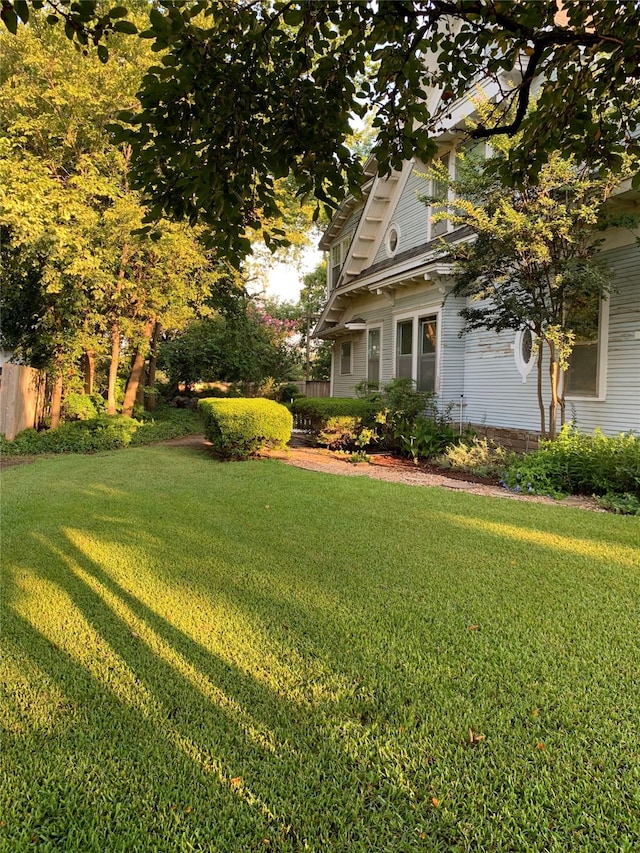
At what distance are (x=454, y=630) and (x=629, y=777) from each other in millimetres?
1250

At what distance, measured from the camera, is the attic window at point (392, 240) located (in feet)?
46.4

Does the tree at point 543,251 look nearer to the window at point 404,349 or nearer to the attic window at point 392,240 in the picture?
the window at point 404,349

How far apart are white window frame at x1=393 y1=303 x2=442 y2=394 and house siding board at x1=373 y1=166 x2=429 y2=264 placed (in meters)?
1.90

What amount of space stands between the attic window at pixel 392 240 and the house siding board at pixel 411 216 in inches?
6.2

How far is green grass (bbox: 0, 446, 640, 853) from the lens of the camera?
1814mm

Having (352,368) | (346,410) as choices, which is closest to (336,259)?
(352,368)

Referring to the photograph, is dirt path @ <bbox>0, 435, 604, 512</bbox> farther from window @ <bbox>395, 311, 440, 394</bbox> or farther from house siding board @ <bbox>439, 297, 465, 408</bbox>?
window @ <bbox>395, 311, 440, 394</bbox>

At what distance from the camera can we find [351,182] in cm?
272

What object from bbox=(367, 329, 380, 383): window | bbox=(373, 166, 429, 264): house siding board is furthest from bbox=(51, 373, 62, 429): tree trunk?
bbox=(373, 166, 429, 264): house siding board

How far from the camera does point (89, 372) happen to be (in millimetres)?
14000

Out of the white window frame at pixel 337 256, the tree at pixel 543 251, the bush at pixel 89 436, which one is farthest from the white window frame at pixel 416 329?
the bush at pixel 89 436

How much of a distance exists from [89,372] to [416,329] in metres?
9.00

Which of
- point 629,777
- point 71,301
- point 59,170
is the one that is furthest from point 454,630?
point 59,170

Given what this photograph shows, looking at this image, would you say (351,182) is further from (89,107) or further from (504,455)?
(89,107)
